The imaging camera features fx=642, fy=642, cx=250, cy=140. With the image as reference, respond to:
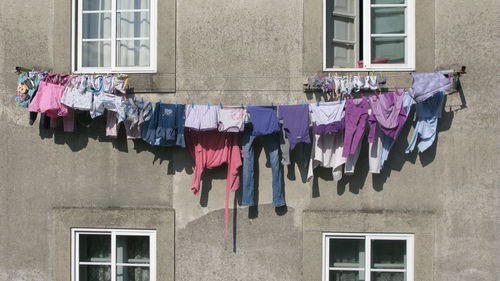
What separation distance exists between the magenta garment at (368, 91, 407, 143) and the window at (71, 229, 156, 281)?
9.95 ft

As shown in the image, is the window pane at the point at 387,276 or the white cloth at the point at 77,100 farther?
the window pane at the point at 387,276

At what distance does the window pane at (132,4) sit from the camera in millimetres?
8328

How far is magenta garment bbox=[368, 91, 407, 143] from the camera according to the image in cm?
749

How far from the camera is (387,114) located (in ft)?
24.7

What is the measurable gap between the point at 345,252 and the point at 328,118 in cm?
172

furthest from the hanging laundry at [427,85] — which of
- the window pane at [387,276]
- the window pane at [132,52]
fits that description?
the window pane at [132,52]

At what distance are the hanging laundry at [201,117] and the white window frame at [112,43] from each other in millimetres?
806

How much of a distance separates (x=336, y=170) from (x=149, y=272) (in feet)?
8.78

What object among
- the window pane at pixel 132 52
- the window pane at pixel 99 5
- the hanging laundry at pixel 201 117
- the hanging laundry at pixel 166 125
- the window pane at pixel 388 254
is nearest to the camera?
the hanging laundry at pixel 201 117

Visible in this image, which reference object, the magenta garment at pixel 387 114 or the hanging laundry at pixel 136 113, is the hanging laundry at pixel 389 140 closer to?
the magenta garment at pixel 387 114

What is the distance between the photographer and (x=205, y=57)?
802cm

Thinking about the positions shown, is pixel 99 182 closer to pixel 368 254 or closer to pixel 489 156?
pixel 368 254

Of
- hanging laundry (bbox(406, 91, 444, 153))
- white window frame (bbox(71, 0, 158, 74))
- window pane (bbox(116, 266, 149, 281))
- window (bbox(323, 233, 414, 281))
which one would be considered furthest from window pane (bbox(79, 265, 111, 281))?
hanging laundry (bbox(406, 91, 444, 153))

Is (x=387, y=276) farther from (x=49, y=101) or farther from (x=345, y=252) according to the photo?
(x=49, y=101)
